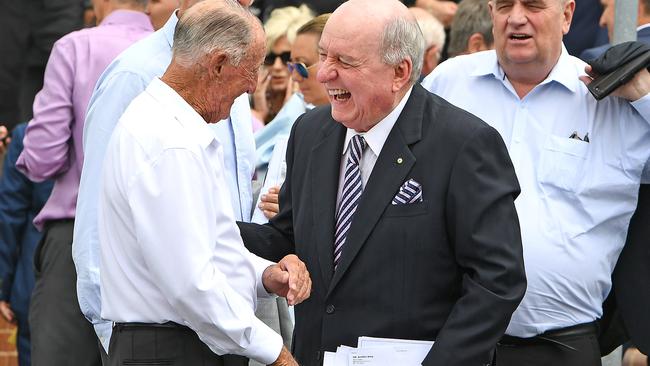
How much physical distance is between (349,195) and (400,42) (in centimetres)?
54

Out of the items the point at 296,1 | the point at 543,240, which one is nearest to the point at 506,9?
the point at 543,240

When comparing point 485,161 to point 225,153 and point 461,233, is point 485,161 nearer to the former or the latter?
point 461,233

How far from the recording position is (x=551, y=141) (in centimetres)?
503

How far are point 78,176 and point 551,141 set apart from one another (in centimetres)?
225

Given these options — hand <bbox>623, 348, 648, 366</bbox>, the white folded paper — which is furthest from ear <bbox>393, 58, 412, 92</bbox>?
hand <bbox>623, 348, 648, 366</bbox>

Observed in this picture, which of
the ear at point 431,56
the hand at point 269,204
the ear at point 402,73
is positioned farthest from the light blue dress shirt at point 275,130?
the ear at point 402,73

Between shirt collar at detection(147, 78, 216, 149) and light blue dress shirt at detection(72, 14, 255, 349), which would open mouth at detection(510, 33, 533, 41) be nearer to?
light blue dress shirt at detection(72, 14, 255, 349)

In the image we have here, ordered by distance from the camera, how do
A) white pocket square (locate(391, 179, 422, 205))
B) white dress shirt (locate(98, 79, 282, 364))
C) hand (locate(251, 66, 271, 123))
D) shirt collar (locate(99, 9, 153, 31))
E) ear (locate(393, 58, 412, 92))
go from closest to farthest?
white dress shirt (locate(98, 79, 282, 364)) → white pocket square (locate(391, 179, 422, 205)) → ear (locate(393, 58, 412, 92)) → shirt collar (locate(99, 9, 153, 31)) → hand (locate(251, 66, 271, 123))

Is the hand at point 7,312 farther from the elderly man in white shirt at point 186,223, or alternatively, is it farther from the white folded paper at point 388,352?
the white folded paper at point 388,352

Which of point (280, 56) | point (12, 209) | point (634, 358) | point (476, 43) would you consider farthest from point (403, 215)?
point (12, 209)

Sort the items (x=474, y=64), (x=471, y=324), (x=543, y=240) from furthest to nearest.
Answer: (x=474, y=64)
(x=543, y=240)
(x=471, y=324)

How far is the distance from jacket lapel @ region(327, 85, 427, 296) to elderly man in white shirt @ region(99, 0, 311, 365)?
0.19 meters

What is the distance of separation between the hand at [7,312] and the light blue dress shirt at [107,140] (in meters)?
2.81

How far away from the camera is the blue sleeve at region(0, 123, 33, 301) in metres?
7.68
